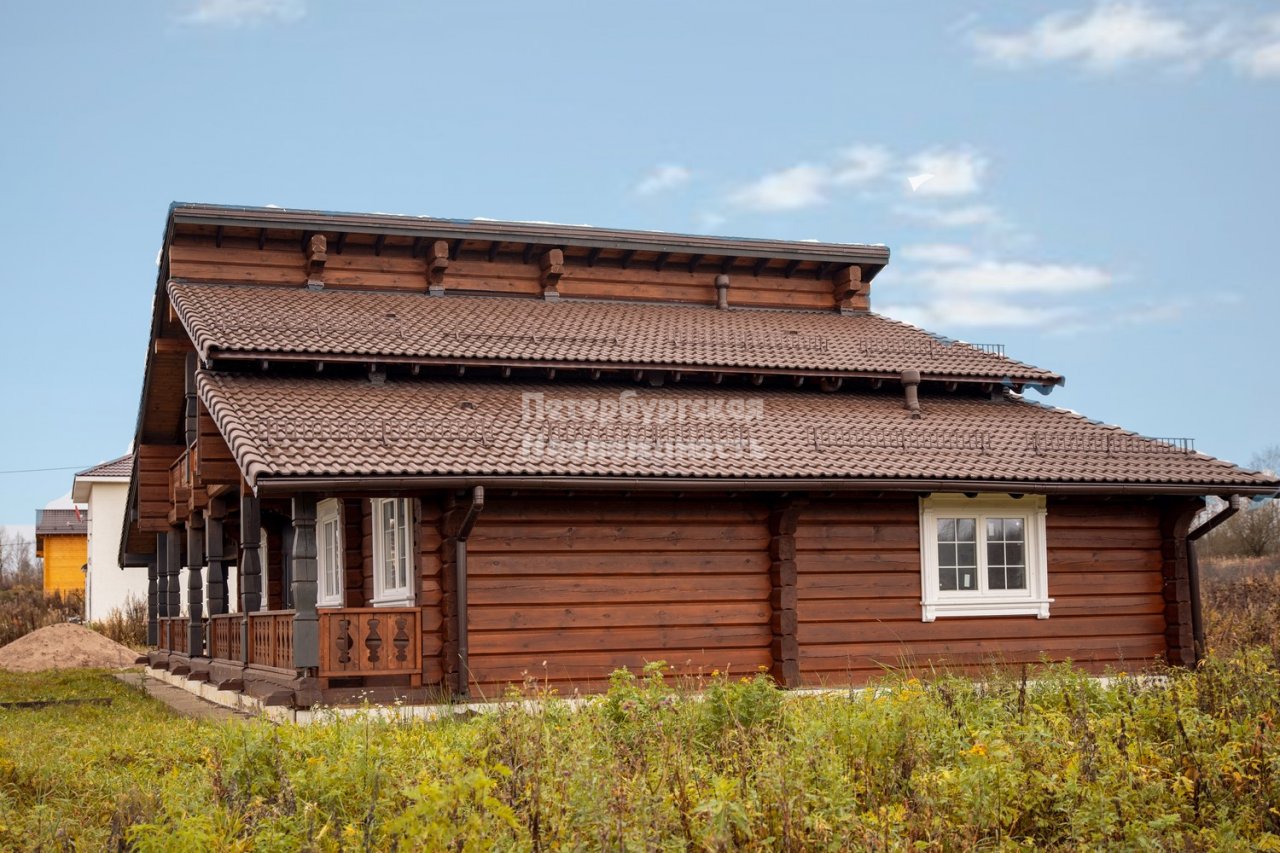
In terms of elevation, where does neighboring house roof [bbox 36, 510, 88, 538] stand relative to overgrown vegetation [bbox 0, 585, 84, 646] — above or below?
above

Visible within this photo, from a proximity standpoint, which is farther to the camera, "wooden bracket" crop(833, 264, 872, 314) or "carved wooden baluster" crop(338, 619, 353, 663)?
"wooden bracket" crop(833, 264, 872, 314)

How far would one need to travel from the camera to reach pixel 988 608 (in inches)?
675

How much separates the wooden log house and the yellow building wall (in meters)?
34.9

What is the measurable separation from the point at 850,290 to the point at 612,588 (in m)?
9.26

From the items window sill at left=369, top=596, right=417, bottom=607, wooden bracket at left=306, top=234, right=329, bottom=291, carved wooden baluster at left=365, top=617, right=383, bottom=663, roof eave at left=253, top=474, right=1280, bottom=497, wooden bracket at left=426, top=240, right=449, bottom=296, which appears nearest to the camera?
roof eave at left=253, top=474, right=1280, bottom=497

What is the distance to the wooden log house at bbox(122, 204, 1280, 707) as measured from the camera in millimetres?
14773

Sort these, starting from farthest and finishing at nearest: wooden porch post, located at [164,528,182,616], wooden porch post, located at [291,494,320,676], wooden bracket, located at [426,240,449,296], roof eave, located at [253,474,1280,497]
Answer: wooden porch post, located at [164,528,182,616] → wooden bracket, located at [426,240,449,296] → wooden porch post, located at [291,494,320,676] → roof eave, located at [253,474,1280,497]

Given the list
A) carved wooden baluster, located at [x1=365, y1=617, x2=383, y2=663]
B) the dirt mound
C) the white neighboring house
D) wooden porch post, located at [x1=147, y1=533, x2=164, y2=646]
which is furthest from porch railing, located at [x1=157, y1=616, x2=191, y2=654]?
the white neighboring house

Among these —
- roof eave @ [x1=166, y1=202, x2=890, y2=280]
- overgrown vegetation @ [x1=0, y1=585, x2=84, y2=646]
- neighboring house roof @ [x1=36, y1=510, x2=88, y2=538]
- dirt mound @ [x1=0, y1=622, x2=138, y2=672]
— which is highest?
roof eave @ [x1=166, y1=202, x2=890, y2=280]

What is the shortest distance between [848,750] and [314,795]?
10.3 feet

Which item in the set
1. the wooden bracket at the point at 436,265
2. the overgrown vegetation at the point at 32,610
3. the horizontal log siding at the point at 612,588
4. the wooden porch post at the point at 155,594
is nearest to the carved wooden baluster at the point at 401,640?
the horizontal log siding at the point at 612,588

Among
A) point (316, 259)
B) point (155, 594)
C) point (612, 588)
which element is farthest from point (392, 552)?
point (155, 594)

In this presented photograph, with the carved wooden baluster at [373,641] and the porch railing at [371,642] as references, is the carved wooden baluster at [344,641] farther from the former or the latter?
the carved wooden baluster at [373,641]

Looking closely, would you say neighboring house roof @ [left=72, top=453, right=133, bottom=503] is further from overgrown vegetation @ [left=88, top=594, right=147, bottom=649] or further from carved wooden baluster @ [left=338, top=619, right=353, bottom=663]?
carved wooden baluster @ [left=338, top=619, right=353, bottom=663]
